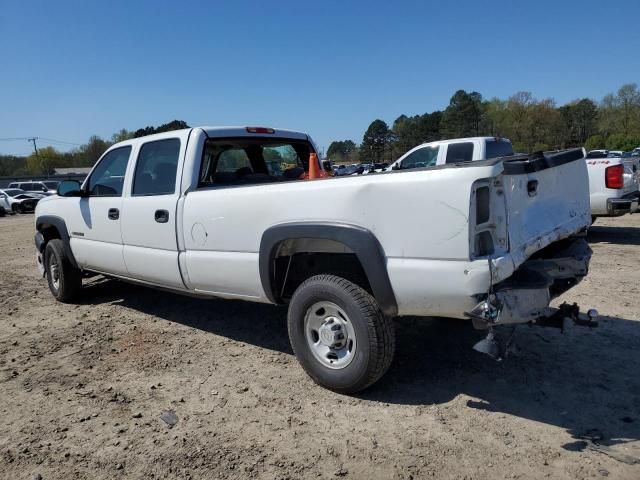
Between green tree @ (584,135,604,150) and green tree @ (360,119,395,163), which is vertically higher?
green tree @ (360,119,395,163)

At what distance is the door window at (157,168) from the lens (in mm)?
4438

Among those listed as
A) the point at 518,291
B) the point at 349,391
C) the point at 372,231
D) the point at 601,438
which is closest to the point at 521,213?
the point at 518,291

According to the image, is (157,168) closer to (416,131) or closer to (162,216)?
(162,216)

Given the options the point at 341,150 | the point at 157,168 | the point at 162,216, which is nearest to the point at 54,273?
the point at 157,168

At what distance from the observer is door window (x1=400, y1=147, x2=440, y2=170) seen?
10688 mm

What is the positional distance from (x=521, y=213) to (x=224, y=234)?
7.01ft

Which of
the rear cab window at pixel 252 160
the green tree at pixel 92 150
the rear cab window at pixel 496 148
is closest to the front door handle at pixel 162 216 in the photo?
the rear cab window at pixel 252 160

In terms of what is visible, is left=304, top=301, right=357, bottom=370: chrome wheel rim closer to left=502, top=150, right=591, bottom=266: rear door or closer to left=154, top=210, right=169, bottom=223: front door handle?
left=502, top=150, right=591, bottom=266: rear door

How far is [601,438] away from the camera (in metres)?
2.79

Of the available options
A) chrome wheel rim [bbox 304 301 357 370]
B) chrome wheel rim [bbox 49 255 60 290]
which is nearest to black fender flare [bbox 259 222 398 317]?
chrome wheel rim [bbox 304 301 357 370]

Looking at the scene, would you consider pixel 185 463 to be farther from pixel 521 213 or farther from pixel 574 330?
pixel 574 330

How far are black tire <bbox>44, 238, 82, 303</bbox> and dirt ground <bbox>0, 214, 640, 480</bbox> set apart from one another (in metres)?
0.85

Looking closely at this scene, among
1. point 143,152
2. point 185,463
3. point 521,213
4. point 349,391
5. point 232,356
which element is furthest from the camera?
point 143,152

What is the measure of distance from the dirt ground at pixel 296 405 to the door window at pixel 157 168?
1.45 metres
